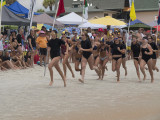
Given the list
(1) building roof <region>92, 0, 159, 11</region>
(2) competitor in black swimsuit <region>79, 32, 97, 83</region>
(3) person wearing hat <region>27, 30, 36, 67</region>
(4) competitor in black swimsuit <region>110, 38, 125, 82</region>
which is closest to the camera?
(2) competitor in black swimsuit <region>79, 32, 97, 83</region>

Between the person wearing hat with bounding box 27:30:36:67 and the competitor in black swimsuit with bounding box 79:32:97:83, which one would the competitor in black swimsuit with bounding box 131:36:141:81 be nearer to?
the competitor in black swimsuit with bounding box 79:32:97:83

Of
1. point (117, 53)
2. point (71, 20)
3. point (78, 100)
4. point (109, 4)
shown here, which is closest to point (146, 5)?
point (109, 4)

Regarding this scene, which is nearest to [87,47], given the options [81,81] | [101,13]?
[81,81]

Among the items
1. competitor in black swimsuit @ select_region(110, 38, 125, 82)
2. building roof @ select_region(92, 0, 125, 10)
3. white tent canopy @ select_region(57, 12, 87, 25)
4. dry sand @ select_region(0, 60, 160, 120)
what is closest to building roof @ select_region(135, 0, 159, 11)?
building roof @ select_region(92, 0, 125, 10)

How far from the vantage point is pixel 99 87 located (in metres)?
12.6

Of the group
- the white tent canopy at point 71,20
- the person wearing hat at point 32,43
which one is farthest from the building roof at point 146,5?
the person wearing hat at point 32,43

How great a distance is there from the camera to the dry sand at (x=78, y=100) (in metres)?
7.79

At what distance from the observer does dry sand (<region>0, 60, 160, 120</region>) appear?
25.5 ft

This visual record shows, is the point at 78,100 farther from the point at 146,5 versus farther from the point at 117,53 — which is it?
the point at 146,5

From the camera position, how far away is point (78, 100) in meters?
9.73

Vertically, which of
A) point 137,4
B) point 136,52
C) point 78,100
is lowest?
point 78,100

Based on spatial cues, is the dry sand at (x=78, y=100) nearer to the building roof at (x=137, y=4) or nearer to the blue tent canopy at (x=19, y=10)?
the blue tent canopy at (x=19, y=10)

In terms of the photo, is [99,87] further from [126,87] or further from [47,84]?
[47,84]

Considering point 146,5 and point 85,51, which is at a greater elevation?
point 146,5
